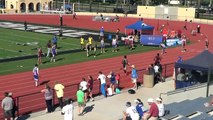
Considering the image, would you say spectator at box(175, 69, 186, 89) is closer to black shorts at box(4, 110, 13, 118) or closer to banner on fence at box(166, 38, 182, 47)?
black shorts at box(4, 110, 13, 118)

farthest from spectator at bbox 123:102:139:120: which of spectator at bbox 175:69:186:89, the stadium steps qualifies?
spectator at bbox 175:69:186:89

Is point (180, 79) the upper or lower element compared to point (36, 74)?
lower

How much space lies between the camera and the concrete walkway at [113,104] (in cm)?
1593

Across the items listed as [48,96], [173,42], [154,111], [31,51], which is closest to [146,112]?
[154,111]

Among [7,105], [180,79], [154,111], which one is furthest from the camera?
[180,79]

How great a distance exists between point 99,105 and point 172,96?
132 inches

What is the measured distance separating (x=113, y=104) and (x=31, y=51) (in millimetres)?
15355

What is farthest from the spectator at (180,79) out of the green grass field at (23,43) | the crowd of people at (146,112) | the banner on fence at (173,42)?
the banner on fence at (173,42)

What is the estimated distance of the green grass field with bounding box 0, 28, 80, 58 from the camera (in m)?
31.3

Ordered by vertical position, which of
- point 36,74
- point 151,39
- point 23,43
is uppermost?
point 151,39

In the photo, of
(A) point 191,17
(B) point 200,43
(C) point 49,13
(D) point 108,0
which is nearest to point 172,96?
(B) point 200,43

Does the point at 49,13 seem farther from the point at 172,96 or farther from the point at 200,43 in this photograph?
the point at 172,96

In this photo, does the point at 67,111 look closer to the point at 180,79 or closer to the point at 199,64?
the point at 180,79

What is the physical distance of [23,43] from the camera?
35.8 metres
